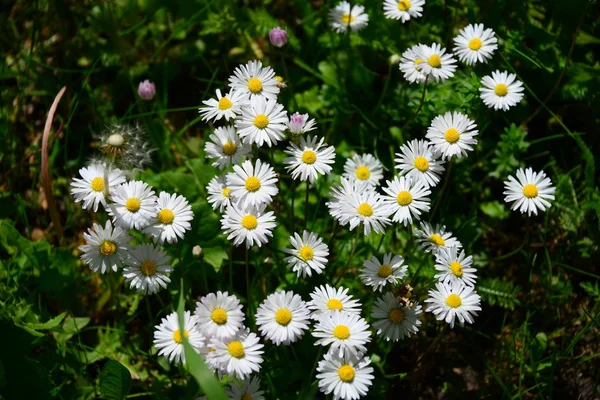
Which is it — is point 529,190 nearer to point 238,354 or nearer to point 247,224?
point 247,224

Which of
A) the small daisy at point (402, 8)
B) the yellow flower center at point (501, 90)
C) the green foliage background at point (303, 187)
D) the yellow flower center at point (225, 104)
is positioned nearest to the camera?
the yellow flower center at point (225, 104)

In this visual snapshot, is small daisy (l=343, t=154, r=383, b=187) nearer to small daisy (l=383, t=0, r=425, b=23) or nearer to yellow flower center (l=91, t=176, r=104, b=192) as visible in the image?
small daisy (l=383, t=0, r=425, b=23)

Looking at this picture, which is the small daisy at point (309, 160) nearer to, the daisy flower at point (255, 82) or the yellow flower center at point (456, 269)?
the daisy flower at point (255, 82)

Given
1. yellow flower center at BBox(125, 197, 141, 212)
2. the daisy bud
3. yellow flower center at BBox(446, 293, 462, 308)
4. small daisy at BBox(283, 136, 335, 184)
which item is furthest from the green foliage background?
yellow flower center at BBox(125, 197, 141, 212)

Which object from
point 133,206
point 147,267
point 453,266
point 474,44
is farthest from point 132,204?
point 474,44

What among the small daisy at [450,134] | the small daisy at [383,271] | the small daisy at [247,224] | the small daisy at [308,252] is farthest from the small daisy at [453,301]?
the small daisy at [247,224]

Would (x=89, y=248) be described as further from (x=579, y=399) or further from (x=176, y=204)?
(x=579, y=399)
